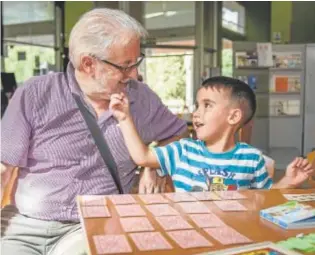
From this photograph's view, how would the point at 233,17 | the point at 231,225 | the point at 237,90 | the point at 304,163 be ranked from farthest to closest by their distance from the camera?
the point at 233,17 → the point at 237,90 → the point at 304,163 → the point at 231,225

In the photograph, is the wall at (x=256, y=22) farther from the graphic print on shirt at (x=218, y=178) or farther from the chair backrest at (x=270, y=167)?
the graphic print on shirt at (x=218, y=178)

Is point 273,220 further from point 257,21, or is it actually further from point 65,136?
point 257,21

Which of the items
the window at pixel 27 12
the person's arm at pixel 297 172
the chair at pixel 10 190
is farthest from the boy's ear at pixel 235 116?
the window at pixel 27 12

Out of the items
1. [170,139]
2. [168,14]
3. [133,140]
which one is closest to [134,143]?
[133,140]

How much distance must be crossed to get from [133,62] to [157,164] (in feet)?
1.27

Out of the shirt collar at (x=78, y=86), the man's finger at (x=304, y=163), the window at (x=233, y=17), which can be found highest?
the window at (x=233, y=17)

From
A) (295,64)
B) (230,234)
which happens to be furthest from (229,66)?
(230,234)

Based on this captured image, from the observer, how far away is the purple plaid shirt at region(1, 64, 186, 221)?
171cm

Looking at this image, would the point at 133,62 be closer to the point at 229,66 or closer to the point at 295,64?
the point at 295,64

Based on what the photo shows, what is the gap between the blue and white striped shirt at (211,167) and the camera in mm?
1744

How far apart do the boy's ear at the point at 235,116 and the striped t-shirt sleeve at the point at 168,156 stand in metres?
0.22

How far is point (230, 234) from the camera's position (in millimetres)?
1091

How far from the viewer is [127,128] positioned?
1.70 meters

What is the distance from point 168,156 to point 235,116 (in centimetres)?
31
